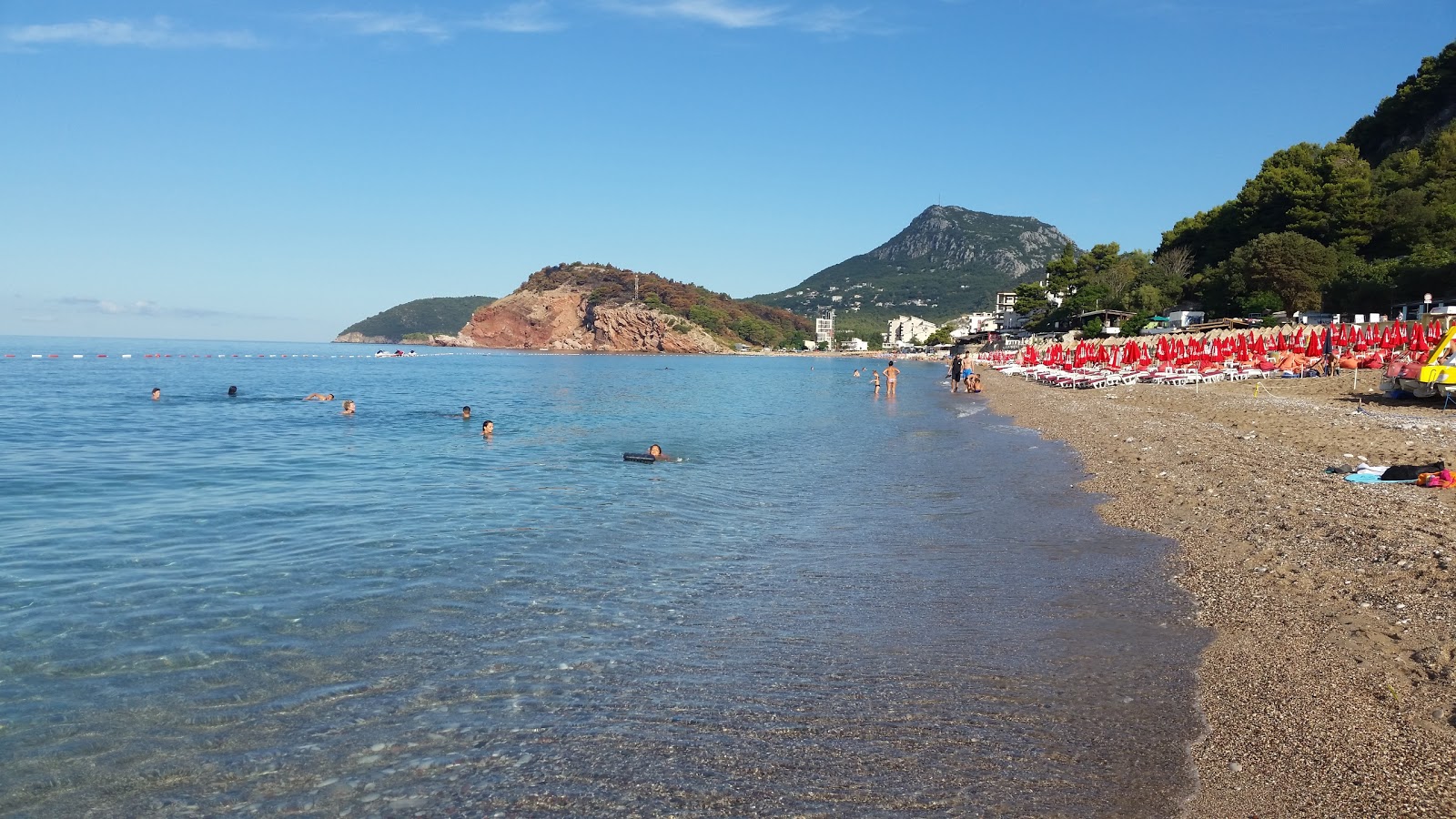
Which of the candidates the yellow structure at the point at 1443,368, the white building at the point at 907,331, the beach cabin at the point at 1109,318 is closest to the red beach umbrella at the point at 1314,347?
the yellow structure at the point at 1443,368

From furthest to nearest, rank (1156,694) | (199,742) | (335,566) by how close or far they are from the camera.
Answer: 1. (335,566)
2. (1156,694)
3. (199,742)

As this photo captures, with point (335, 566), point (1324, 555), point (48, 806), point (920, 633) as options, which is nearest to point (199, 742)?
point (48, 806)

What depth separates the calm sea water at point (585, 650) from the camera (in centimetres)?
461

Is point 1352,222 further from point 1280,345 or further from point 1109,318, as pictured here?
point 1280,345

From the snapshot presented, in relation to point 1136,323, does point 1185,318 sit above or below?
above

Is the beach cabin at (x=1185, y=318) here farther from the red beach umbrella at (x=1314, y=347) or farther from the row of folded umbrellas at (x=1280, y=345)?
the red beach umbrella at (x=1314, y=347)

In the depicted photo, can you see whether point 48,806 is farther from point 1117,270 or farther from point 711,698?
point 1117,270

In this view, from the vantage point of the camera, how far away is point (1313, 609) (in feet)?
22.4

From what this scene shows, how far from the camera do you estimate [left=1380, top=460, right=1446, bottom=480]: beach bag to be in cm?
1079

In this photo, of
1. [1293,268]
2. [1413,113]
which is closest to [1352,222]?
[1293,268]

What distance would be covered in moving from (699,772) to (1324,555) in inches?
263

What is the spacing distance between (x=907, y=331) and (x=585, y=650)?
191 metres

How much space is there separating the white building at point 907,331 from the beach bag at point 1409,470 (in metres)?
178

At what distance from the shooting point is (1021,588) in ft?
26.7
